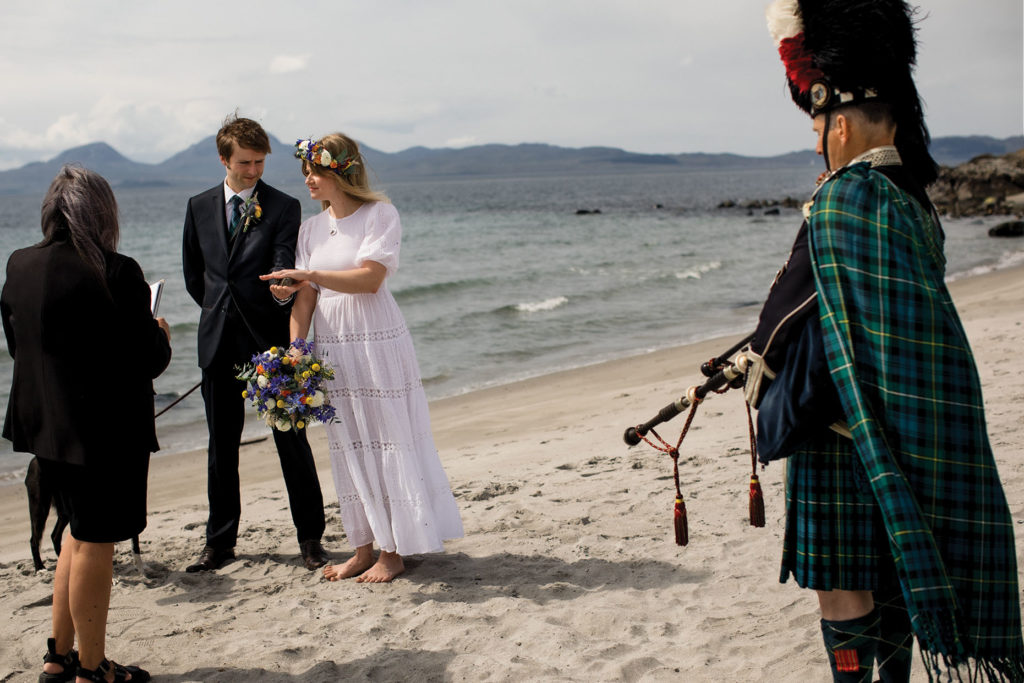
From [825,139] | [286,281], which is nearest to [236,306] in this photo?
[286,281]

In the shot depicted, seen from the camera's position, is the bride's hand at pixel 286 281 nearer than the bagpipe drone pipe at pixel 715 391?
No

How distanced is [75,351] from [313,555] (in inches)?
78.6

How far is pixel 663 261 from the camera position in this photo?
2642cm

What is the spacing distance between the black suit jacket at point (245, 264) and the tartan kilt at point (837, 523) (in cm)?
291

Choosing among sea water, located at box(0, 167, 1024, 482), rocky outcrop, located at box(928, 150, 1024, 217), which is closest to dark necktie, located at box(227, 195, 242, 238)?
sea water, located at box(0, 167, 1024, 482)

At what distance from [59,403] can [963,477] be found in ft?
9.75

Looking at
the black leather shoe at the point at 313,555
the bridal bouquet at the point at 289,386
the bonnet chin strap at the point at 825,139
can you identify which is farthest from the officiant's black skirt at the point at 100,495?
the bonnet chin strap at the point at 825,139

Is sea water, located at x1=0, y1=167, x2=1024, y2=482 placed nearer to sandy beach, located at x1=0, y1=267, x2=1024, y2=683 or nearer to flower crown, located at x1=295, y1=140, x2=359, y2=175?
sandy beach, located at x1=0, y1=267, x2=1024, y2=683

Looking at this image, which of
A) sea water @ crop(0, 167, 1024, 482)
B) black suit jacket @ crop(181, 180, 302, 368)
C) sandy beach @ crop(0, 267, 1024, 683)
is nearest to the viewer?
sandy beach @ crop(0, 267, 1024, 683)

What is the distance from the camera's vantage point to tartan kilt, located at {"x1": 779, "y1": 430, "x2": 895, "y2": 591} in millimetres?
2432

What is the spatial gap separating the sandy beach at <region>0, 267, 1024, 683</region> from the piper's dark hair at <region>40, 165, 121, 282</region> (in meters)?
1.77

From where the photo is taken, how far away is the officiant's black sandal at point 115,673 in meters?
3.40

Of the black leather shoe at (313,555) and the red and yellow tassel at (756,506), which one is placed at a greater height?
the red and yellow tassel at (756,506)

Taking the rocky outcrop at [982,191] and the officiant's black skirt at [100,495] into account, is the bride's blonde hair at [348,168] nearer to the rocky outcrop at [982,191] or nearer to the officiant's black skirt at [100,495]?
the officiant's black skirt at [100,495]
